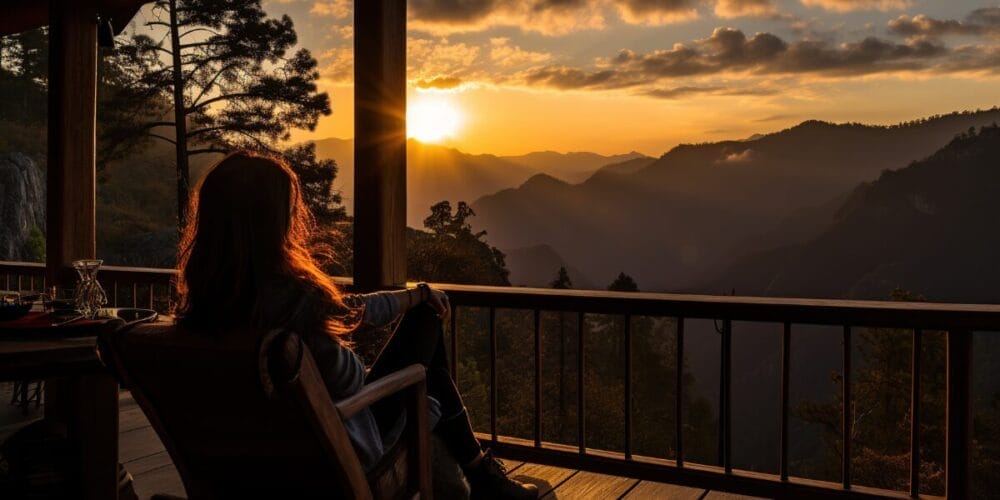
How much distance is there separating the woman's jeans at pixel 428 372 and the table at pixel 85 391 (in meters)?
0.69

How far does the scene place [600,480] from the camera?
2.88m

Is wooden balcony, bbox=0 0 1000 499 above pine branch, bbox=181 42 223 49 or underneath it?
underneath

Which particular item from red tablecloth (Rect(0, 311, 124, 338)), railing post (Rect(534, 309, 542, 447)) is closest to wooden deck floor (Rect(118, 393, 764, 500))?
railing post (Rect(534, 309, 542, 447))

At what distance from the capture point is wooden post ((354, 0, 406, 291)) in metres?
2.86

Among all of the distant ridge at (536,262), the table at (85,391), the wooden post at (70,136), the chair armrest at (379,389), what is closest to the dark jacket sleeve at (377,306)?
the chair armrest at (379,389)

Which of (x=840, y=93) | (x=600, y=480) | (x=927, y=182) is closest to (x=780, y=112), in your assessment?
(x=840, y=93)

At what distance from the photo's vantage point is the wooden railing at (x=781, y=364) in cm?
240

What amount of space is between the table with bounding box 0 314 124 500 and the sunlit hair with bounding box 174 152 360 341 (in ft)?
1.81

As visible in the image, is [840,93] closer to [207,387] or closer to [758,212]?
[758,212]

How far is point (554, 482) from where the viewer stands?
112 inches

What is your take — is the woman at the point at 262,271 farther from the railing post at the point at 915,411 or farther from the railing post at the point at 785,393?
Answer: the railing post at the point at 915,411

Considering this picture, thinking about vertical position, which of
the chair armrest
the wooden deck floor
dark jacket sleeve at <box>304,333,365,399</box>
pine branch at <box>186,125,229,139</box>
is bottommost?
the wooden deck floor

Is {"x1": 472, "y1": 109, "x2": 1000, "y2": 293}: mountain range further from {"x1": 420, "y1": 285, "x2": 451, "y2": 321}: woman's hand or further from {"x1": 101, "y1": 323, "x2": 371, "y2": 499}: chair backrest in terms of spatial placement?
{"x1": 101, "y1": 323, "x2": 371, "y2": 499}: chair backrest

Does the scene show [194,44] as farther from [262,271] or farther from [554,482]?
[262,271]
